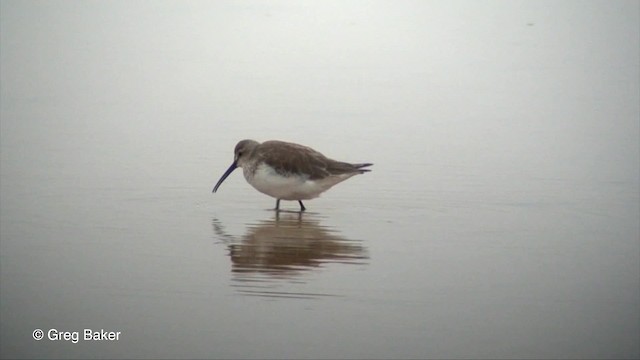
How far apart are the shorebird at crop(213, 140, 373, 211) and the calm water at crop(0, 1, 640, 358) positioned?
0.59 ft

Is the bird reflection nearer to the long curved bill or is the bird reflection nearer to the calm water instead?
the calm water

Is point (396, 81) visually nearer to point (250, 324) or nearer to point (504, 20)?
point (504, 20)

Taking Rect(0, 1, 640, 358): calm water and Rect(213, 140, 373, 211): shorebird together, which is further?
Rect(213, 140, 373, 211): shorebird

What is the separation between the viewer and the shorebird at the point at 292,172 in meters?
7.89

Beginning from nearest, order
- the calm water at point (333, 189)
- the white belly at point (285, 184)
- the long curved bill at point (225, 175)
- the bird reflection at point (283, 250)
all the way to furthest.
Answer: the calm water at point (333, 189) → the bird reflection at point (283, 250) → the white belly at point (285, 184) → the long curved bill at point (225, 175)

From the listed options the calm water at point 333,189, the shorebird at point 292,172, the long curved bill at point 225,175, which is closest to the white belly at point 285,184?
the shorebird at point 292,172

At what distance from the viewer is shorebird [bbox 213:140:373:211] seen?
7.89 m

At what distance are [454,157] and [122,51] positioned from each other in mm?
5304

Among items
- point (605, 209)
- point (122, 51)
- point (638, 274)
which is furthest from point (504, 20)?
point (638, 274)

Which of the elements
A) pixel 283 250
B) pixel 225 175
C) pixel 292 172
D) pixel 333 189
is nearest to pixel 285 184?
pixel 292 172

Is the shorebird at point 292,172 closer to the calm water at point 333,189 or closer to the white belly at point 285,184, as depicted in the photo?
the white belly at point 285,184

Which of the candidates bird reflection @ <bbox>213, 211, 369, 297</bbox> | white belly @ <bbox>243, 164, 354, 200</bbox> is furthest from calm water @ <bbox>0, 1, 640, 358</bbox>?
white belly @ <bbox>243, 164, 354, 200</bbox>

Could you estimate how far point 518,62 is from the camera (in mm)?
13555

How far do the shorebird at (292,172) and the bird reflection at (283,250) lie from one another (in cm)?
25
